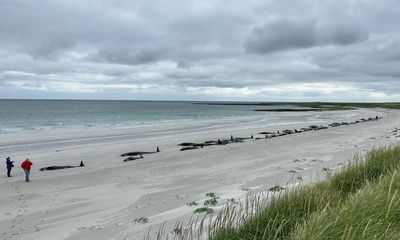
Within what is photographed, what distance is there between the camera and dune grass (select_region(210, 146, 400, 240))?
208 inches

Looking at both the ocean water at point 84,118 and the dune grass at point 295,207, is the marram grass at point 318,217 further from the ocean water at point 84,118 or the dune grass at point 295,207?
the ocean water at point 84,118

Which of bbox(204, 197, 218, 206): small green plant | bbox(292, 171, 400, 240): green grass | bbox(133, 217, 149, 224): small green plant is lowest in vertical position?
bbox(133, 217, 149, 224): small green plant

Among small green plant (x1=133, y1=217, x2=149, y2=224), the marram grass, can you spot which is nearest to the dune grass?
the marram grass

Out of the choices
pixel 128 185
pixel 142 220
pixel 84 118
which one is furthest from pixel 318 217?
Result: pixel 84 118

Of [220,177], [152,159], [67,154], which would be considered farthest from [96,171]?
[67,154]

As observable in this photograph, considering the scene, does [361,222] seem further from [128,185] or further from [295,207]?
[128,185]

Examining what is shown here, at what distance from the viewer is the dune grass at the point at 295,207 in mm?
5273

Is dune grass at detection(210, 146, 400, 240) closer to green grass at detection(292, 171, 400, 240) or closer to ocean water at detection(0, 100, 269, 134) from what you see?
green grass at detection(292, 171, 400, 240)

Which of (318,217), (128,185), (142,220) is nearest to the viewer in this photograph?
(318,217)

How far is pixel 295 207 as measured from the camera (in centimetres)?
611

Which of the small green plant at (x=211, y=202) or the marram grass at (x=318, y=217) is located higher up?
the marram grass at (x=318, y=217)

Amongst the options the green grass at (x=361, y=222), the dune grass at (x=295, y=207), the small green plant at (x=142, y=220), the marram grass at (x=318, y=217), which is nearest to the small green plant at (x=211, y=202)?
the small green plant at (x=142, y=220)

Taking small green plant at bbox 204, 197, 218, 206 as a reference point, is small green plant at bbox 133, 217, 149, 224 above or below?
below

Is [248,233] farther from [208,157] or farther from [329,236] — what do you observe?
[208,157]
